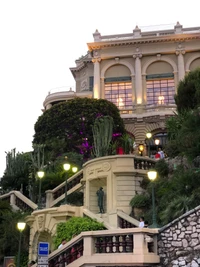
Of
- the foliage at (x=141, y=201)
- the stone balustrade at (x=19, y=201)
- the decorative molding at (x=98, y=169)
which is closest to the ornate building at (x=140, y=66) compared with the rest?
the stone balustrade at (x=19, y=201)

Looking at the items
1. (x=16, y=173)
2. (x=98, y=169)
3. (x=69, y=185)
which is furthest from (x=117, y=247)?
(x=16, y=173)

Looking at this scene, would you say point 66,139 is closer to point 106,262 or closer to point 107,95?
point 107,95

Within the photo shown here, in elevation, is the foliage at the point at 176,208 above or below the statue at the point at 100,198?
below

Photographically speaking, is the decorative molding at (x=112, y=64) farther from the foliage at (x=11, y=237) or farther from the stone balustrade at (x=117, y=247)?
the stone balustrade at (x=117, y=247)

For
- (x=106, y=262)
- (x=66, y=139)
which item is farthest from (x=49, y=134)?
(x=106, y=262)

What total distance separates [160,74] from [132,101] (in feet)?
16.1

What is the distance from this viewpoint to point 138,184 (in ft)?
71.3

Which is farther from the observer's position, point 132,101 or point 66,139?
point 132,101

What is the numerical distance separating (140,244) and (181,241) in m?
1.32

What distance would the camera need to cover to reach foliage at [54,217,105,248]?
18.3 meters

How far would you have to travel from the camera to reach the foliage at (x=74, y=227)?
59.9 feet

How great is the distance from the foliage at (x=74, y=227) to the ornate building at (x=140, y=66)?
3163cm

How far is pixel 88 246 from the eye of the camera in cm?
1389

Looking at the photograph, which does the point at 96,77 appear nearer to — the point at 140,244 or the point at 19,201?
the point at 19,201
